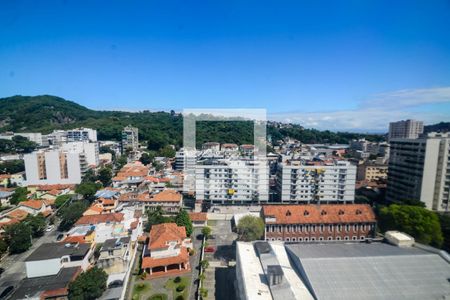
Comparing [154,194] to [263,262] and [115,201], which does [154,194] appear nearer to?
[115,201]

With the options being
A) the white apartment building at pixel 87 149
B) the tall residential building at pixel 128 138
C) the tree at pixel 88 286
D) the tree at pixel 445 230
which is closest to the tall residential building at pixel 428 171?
the tree at pixel 445 230

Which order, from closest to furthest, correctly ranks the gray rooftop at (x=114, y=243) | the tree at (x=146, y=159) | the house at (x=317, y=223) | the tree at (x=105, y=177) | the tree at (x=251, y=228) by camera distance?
the gray rooftop at (x=114, y=243) → the tree at (x=251, y=228) → the house at (x=317, y=223) → the tree at (x=105, y=177) → the tree at (x=146, y=159)

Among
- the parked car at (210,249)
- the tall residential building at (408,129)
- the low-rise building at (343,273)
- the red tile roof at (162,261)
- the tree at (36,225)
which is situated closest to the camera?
the low-rise building at (343,273)

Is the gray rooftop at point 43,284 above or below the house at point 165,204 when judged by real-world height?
below

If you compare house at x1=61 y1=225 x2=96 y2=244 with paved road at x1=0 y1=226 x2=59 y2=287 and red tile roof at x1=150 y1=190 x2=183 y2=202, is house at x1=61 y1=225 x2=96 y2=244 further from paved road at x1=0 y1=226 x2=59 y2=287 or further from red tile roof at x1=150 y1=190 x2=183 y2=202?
red tile roof at x1=150 y1=190 x2=183 y2=202

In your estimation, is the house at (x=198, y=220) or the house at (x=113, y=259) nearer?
the house at (x=113, y=259)

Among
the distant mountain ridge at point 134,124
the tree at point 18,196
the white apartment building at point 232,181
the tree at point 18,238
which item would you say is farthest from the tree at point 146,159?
the tree at point 18,238

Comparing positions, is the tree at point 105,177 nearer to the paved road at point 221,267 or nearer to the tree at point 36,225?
the tree at point 36,225

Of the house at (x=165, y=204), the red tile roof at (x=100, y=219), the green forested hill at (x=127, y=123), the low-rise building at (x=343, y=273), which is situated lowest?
the house at (x=165, y=204)

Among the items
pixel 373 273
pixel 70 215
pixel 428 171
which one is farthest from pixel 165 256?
pixel 428 171
